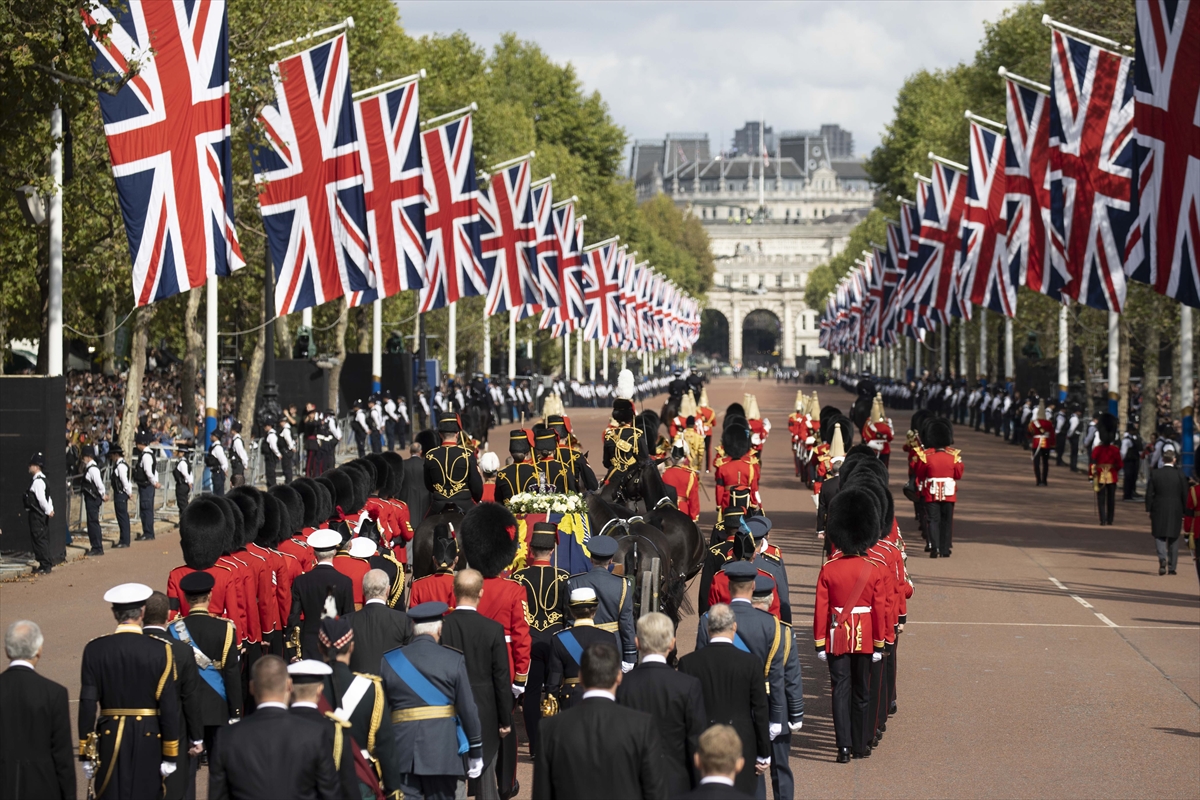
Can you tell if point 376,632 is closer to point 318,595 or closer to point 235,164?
point 318,595

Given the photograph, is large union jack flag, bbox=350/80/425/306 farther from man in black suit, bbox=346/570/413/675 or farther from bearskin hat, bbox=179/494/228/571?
man in black suit, bbox=346/570/413/675

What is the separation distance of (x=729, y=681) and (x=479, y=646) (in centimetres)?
142

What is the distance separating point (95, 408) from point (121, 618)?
98.1 ft

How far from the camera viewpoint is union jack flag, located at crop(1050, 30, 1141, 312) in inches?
941

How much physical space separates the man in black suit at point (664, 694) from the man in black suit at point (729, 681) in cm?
61

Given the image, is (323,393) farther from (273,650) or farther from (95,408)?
(273,650)

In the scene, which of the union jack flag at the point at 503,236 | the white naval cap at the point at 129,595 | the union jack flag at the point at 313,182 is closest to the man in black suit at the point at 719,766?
the white naval cap at the point at 129,595

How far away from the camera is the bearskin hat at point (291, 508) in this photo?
1182 centimetres

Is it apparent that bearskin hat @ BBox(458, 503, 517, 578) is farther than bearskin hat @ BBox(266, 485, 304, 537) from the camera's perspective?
No

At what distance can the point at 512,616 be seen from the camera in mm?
9391

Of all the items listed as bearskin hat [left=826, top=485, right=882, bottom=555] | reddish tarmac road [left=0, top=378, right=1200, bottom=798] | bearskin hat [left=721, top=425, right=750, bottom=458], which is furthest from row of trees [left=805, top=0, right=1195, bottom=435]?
bearskin hat [left=826, top=485, right=882, bottom=555]

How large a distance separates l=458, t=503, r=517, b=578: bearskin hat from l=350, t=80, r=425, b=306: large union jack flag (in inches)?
632

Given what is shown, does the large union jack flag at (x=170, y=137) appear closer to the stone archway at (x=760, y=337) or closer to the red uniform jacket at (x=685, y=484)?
the red uniform jacket at (x=685, y=484)

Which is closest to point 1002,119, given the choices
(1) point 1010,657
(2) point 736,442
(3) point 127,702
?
(2) point 736,442
